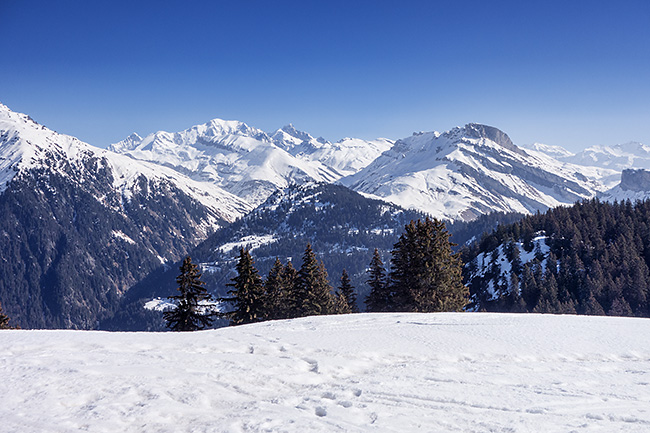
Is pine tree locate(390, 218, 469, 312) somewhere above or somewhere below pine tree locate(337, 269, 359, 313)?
above

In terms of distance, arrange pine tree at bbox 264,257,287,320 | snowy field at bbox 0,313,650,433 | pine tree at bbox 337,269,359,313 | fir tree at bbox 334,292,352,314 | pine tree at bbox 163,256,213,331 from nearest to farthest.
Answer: snowy field at bbox 0,313,650,433, pine tree at bbox 163,256,213,331, pine tree at bbox 264,257,287,320, fir tree at bbox 334,292,352,314, pine tree at bbox 337,269,359,313

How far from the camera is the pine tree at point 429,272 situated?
4078cm

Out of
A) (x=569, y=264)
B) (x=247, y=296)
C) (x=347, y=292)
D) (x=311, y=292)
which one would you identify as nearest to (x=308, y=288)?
(x=311, y=292)

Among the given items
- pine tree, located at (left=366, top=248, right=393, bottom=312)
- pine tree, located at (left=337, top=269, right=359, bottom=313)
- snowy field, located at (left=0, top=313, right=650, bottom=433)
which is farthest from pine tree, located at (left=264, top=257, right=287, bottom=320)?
snowy field, located at (left=0, top=313, right=650, bottom=433)

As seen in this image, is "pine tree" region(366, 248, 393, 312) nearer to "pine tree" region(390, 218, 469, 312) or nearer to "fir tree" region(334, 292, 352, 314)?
"fir tree" region(334, 292, 352, 314)

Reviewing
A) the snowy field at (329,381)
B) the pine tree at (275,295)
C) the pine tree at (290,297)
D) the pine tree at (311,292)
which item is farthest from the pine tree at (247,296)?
the snowy field at (329,381)

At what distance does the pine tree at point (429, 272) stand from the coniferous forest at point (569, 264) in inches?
2563

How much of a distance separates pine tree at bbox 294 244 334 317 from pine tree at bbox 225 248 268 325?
4.85m

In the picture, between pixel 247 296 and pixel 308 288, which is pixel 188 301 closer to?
pixel 247 296

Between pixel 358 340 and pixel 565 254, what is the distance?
123m

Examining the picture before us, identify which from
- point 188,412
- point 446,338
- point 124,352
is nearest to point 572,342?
point 446,338

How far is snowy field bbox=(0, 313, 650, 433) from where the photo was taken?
10164 mm

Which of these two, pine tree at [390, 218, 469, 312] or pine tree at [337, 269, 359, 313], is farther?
pine tree at [337, 269, 359, 313]

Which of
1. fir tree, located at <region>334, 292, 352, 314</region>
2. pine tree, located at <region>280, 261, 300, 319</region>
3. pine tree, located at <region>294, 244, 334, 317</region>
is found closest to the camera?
pine tree, located at <region>280, 261, 300, 319</region>
